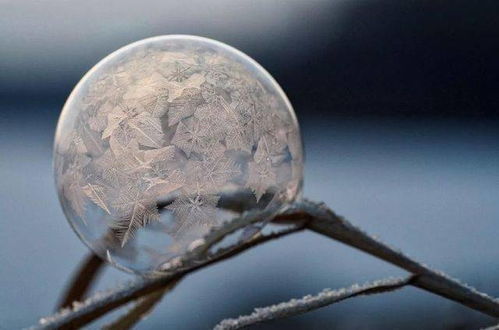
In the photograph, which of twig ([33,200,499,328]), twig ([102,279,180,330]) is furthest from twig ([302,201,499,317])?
twig ([102,279,180,330])

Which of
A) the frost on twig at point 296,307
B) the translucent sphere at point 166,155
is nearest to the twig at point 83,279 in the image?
the translucent sphere at point 166,155

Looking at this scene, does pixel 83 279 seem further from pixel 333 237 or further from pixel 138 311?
pixel 333 237

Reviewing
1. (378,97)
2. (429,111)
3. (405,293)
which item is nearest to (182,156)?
(405,293)

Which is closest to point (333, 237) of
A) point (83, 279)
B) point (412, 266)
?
point (412, 266)

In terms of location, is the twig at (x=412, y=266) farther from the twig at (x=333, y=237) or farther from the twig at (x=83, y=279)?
the twig at (x=83, y=279)

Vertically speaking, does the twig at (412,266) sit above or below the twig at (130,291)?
above

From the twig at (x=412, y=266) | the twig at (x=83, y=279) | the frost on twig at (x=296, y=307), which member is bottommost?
the twig at (x=83, y=279)

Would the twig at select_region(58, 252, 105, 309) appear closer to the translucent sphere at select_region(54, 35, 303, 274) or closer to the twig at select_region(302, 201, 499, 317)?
the translucent sphere at select_region(54, 35, 303, 274)
